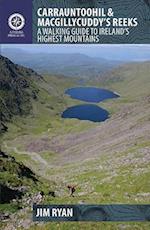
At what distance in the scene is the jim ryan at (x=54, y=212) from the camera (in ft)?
68.3

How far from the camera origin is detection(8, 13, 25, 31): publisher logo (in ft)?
66.7

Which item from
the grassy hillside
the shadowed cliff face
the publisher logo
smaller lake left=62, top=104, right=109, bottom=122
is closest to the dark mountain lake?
smaller lake left=62, top=104, right=109, bottom=122

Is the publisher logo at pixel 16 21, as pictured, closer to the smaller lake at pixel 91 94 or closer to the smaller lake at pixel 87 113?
the smaller lake at pixel 91 94

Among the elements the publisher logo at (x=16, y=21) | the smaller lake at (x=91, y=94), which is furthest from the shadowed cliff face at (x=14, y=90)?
the smaller lake at (x=91, y=94)

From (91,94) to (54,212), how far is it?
10.9ft

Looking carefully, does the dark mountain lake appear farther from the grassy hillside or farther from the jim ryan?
the jim ryan

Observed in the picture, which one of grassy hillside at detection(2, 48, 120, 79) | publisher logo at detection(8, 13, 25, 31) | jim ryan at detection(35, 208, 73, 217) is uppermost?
publisher logo at detection(8, 13, 25, 31)

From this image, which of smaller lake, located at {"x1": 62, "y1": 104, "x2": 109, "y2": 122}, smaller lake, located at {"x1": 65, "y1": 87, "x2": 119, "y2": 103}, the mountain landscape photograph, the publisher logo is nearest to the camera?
the publisher logo

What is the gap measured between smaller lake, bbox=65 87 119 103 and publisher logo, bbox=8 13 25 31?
2.31 metres

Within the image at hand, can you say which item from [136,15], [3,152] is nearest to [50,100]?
[3,152]

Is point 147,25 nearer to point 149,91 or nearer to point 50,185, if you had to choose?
point 149,91

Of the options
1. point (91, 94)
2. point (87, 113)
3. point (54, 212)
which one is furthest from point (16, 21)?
point (54, 212)

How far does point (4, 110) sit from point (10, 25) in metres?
2.31

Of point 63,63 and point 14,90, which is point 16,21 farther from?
point 14,90
